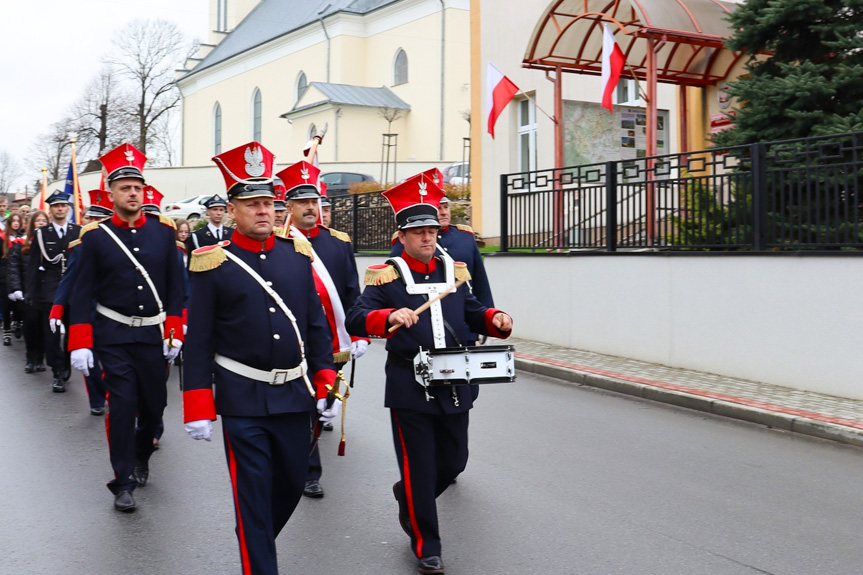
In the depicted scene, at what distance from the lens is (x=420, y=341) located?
210 inches

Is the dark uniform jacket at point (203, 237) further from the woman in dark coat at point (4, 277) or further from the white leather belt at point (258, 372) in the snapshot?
the white leather belt at point (258, 372)

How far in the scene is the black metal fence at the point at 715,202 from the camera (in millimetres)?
10438

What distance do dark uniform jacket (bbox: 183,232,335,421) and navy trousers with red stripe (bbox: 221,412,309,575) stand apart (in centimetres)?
8

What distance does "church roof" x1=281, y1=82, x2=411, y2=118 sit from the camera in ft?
161

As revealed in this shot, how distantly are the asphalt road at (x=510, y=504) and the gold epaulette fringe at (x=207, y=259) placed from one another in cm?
168

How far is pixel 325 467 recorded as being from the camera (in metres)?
7.48

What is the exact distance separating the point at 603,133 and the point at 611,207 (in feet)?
13.9

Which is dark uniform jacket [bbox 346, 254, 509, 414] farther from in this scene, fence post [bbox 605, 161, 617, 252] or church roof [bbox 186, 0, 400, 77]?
church roof [bbox 186, 0, 400, 77]

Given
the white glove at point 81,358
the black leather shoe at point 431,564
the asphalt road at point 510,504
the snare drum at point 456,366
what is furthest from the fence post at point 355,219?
the black leather shoe at point 431,564

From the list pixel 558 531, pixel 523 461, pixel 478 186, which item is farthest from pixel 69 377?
pixel 478 186

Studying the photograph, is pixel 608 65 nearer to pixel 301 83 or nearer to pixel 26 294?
pixel 26 294

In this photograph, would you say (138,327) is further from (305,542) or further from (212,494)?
(305,542)

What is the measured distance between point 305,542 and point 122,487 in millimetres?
1445

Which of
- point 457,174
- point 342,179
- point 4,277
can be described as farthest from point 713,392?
point 342,179
